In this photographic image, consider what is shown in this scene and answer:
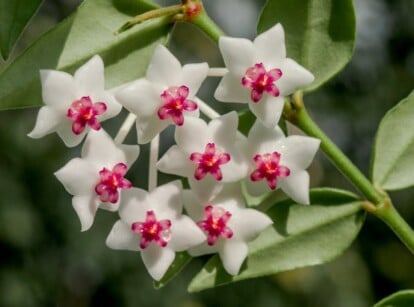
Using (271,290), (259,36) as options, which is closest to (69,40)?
(259,36)

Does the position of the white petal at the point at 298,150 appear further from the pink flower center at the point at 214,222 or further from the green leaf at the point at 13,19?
the green leaf at the point at 13,19

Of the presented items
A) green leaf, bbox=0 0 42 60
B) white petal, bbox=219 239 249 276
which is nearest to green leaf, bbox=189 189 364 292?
white petal, bbox=219 239 249 276

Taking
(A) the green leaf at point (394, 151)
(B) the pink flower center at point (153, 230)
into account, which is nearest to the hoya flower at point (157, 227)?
(B) the pink flower center at point (153, 230)

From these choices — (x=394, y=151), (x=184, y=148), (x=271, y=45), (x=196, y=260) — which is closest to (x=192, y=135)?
(x=184, y=148)

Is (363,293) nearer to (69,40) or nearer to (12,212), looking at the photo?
(12,212)

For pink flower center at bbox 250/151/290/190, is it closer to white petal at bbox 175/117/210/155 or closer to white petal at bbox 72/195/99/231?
white petal at bbox 175/117/210/155

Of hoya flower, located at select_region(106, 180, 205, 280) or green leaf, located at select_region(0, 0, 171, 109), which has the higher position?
green leaf, located at select_region(0, 0, 171, 109)

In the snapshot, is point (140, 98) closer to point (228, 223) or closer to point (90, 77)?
point (90, 77)
